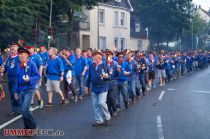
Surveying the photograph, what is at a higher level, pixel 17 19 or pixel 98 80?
pixel 17 19

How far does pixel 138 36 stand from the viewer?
63875 millimetres

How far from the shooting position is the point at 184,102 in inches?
656

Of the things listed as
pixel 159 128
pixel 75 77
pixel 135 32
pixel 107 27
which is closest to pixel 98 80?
pixel 159 128

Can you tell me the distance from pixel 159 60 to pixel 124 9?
1129 inches

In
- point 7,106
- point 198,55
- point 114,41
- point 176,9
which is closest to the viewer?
point 7,106

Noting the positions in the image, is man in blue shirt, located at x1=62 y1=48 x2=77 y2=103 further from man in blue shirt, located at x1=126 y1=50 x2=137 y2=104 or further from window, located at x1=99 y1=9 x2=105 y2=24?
window, located at x1=99 y1=9 x2=105 y2=24

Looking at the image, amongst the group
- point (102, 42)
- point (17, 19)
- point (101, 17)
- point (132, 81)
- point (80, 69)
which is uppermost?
point (101, 17)

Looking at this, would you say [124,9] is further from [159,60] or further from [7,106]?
[7,106]

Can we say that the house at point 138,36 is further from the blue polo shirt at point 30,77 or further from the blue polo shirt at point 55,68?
the blue polo shirt at point 30,77

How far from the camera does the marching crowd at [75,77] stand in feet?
33.1

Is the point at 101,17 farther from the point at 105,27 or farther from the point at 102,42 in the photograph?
the point at 102,42

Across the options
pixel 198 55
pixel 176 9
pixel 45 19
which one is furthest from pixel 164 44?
pixel 45 19

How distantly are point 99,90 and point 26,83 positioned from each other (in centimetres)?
214

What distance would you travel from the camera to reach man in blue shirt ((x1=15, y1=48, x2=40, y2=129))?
9969mm
